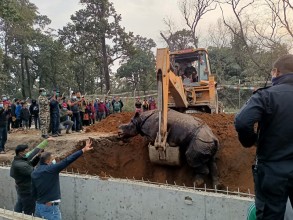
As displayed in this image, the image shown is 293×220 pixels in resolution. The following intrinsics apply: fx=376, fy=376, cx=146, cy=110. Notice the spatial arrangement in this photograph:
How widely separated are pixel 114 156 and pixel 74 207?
289 cm

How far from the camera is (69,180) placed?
7504 mm

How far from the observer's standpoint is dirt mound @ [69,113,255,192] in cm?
867

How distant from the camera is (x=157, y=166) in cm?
912

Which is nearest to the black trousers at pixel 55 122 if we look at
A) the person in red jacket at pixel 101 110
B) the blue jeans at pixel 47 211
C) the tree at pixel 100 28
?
the blue jeans at pixel 47 211

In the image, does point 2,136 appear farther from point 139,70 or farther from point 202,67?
point 139,70

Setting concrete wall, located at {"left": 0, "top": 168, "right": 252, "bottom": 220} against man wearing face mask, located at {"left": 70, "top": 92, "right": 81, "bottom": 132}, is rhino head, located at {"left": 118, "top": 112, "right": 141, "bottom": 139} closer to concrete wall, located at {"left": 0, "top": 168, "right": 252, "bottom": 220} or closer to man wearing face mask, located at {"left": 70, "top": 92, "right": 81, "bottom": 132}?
concrete wall, located at {"left": 0, "top": 168, "right": 252, "bottom": 220}

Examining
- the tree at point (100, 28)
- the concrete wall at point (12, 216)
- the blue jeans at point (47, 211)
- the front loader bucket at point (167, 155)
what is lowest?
the blue jeans at point (47, 211)

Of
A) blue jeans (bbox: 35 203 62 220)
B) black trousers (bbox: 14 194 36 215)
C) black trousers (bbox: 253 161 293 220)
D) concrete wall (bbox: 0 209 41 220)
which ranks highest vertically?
black trousers (bbox: 253 161 293 220)

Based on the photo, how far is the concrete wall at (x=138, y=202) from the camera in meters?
5.68

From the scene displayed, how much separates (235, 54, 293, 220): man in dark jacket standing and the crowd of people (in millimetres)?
9434

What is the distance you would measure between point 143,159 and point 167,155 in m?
1.61

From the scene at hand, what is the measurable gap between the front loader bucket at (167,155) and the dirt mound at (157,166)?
1.77 feet

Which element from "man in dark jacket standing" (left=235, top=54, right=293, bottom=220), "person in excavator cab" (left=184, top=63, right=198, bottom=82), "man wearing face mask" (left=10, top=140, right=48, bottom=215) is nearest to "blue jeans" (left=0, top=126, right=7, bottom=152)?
"man wearing face mask" (left=10, top=140, right=48, bottom=215)

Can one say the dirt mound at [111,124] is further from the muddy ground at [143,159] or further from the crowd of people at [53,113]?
the crowd of people at [53,113]
